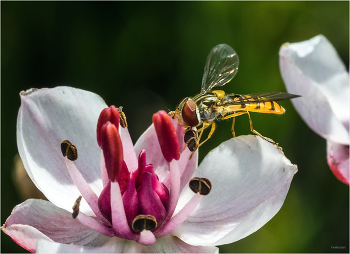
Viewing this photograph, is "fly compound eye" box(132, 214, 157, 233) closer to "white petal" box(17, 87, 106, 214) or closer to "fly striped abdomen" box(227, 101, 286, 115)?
"white petal" box(17, 87, 106, 214)

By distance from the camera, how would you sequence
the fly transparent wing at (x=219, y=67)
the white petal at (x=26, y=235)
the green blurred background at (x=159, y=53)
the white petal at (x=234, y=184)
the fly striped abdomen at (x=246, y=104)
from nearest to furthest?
the white petal at (x=26, y=235) → the white petal at (x=234, y=184) → the fly striped abdomen at (x=246, y=104) → the fly transparent wing at (x=219, y=67) → the green blurred background at (x=159, y=53)

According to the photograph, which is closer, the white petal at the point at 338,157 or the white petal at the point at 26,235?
the white petal at the point at 26,235

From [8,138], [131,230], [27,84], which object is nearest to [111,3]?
[27,84]

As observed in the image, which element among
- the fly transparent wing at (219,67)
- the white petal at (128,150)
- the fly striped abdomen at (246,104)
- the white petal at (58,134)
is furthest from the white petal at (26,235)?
the fly transparent wing at (219,67)

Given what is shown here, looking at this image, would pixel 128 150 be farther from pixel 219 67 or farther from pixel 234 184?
pixel 219 67

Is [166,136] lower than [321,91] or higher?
lower

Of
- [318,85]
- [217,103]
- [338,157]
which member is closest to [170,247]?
[217,103]

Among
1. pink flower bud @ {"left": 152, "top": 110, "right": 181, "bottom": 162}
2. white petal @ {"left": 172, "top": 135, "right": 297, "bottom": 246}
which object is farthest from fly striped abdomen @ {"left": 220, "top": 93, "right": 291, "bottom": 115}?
pink flower bud @ {"left": 152, "top": 110, "right": 181, "bottom": 162}

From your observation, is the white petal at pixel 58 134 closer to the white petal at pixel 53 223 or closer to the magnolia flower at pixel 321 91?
the white petal at pixel 53 223
